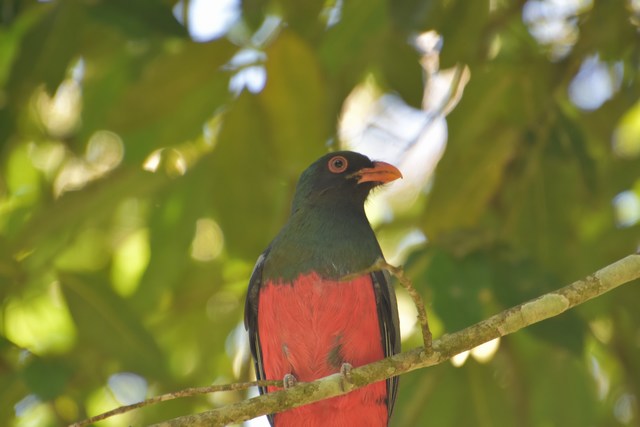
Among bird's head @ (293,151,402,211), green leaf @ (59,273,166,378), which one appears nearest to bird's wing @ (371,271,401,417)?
bird's head @ (293,151,402,211)

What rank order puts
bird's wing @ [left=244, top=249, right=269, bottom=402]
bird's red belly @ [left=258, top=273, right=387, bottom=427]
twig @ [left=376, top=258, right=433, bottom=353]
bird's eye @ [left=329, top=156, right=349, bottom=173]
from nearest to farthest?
twig @ [left=376, top=258, right=433, bottom=353] < bird's red belly @ [left=258, top=273, right=387, bottom=427] < bird's wing @ [left=244, top=249, right=269, bottom=402] < bird's eye @ [left=329, top=156, right=349, bottom=173]

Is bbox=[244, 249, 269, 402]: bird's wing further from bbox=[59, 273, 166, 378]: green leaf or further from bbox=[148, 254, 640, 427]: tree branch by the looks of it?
bbox=[148, 254, 640, 427]: tree branch

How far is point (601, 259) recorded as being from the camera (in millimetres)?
4848

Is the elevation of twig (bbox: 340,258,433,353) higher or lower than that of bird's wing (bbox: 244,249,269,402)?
lower

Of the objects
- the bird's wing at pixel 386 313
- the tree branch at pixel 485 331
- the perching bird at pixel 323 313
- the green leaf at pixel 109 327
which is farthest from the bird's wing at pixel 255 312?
the tree branch at pixel 485 331

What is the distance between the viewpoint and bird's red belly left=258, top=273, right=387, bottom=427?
4.00 m

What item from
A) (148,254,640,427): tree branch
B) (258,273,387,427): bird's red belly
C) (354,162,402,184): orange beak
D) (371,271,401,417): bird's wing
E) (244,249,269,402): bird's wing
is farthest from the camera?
(354,162,402,184): orange beak

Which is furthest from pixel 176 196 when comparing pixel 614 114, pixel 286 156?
pixel 614 114

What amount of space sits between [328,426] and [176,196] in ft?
4.93

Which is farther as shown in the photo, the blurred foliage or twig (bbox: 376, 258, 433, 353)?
the blurred foliage

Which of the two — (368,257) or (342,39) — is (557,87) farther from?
(368,257)

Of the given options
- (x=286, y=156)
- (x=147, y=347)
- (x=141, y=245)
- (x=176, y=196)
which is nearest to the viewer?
(x=147, y=347)

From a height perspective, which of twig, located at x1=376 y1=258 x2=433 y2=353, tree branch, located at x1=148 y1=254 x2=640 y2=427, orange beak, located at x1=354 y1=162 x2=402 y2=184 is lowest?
tree branch, located at x1=148 y1=254 x2=640 y2=427

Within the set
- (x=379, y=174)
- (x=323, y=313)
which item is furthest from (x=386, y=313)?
(x=379, y=174)
